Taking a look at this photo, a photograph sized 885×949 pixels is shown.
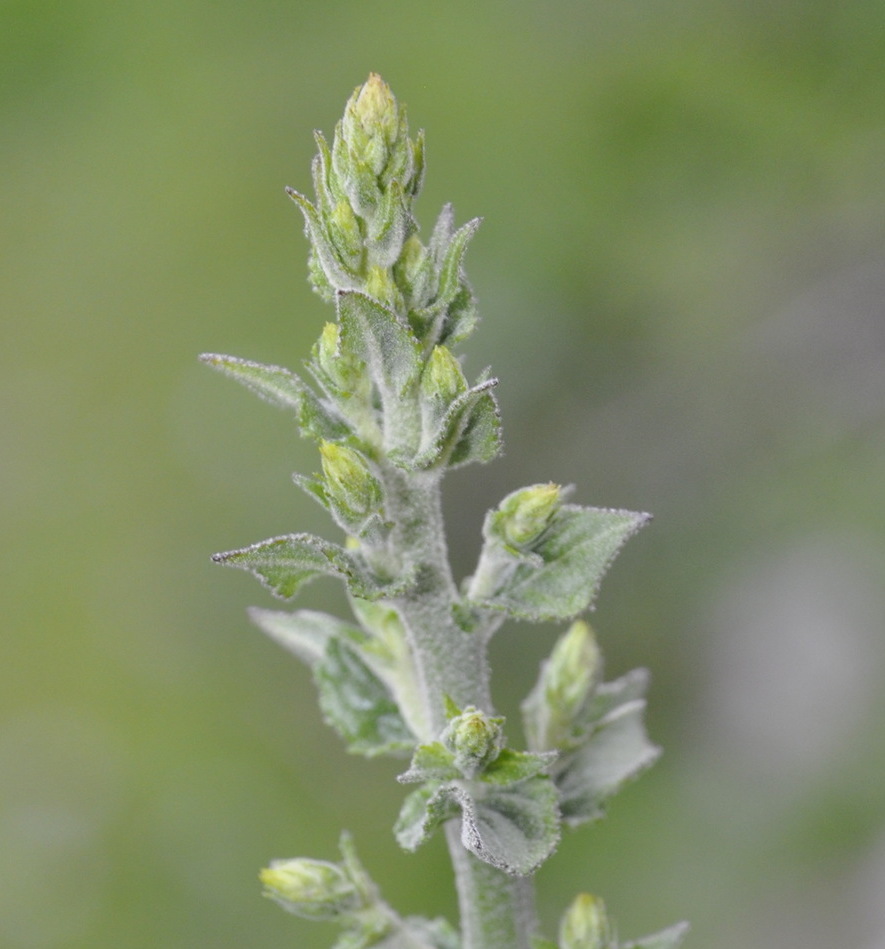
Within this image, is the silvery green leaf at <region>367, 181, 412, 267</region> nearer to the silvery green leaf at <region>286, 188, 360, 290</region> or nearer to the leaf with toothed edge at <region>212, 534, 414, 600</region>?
the silvery green leaf at <region>286, 188, 360, 290</region>

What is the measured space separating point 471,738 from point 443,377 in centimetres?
51

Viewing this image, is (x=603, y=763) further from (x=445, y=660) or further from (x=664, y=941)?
(x=445, y=660)

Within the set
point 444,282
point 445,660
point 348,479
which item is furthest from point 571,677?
point 444,282

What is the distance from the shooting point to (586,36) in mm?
5438

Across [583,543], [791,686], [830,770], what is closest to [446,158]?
[791,686]

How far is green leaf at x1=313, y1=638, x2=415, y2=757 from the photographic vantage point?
1785 millimetres

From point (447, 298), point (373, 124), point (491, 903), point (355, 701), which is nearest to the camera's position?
point (373, 124)

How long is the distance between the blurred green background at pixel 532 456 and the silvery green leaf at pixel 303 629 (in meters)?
2.81

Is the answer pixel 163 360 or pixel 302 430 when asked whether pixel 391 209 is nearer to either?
pixel 302 430

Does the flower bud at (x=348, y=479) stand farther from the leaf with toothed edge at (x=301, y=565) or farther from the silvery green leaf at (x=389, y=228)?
the silvery green leaf at (x=389, y=228)

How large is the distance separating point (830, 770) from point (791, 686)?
18.3 inches

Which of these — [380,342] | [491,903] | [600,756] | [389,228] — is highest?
[389,228]

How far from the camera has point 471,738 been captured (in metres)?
1.43

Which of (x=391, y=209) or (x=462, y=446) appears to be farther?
(x=462, y=446)
